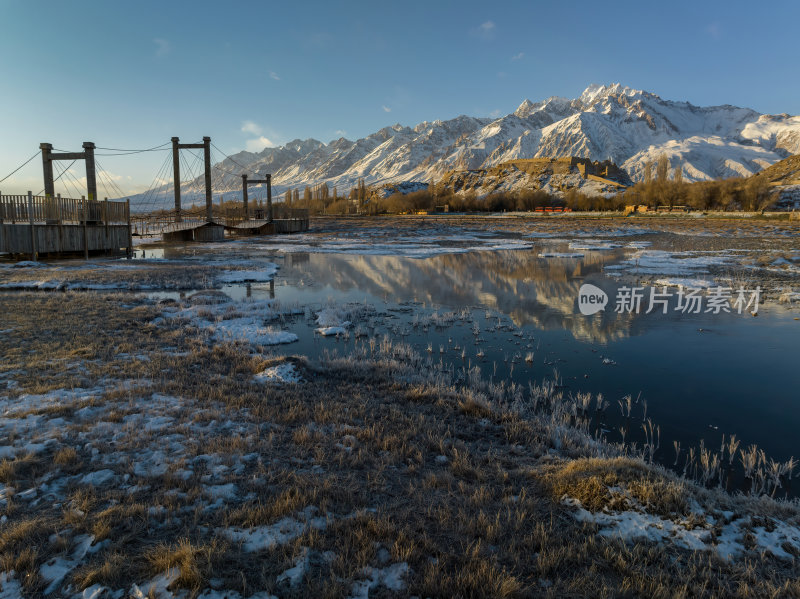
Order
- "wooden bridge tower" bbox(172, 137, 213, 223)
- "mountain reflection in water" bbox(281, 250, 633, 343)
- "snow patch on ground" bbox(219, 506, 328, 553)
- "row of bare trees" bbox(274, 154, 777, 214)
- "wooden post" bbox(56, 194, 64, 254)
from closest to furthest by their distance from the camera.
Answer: "snow patch on ground" bbox(219, 506, 328, 553)
"mountain reflection in water" bbox(281, 250, 633, 343)
"wooden post" bbox(56, 194, 64, 254)
"wooden bridge tower" bbox(172, 137, 213, 223)
"row of bare trees" bbox(274, 154, 777, 214)

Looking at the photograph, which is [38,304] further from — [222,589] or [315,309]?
[222,589]

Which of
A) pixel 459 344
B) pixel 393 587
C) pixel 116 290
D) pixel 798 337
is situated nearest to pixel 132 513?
pixel 393 587

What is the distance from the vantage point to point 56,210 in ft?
82.9

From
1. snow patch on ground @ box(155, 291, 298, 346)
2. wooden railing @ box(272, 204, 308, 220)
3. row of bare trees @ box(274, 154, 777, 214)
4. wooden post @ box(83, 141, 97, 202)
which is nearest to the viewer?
snow patch on ground @ box(155, 291, 298, 346)

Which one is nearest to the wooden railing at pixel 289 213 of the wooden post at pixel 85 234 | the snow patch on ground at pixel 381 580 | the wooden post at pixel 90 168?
the wooden post at pixel 90 168

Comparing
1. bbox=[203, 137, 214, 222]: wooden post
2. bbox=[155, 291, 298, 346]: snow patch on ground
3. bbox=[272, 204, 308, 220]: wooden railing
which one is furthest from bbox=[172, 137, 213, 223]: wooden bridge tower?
bbox=[155, 291, 298, 346]: snow patch on ground

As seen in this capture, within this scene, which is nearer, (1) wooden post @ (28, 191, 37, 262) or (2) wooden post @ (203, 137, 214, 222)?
(1) wooden post @ (28, 191, 37, 262)

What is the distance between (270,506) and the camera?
421cm

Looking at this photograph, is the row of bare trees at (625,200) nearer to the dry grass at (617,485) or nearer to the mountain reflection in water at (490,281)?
the mountain reflection in water at (490,281)

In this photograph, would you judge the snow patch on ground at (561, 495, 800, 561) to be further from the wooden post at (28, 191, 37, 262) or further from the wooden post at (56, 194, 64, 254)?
the wooden post at (56, 194, 64, 254)
